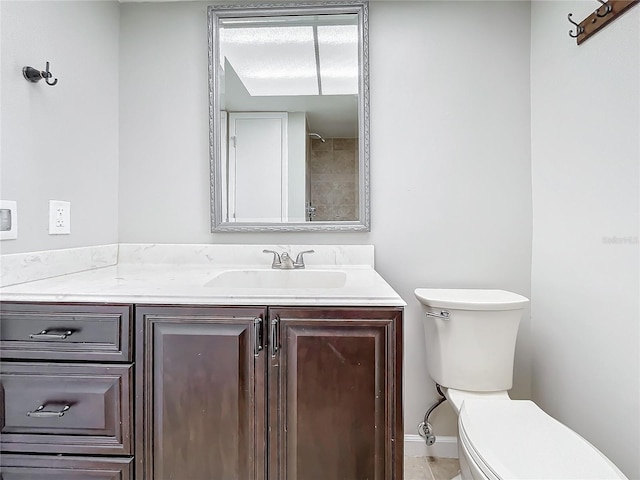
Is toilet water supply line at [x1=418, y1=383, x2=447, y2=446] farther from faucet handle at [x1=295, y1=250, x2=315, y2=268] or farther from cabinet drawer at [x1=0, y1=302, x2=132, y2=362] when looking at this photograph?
cabinet drawer at [x1=0, y1=302, x2=132, y2=362]

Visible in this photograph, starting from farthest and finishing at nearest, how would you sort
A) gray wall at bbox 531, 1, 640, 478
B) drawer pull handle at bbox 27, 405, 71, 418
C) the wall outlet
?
1. the wall outlet
2. gray wall at bbox 531, 1, 640, 478
3. drawer pull handle at bbox 27, 405, 71, 418

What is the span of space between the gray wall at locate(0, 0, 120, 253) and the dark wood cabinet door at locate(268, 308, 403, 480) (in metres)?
0.99

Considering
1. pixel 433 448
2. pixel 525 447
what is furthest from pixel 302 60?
pixel 433 448

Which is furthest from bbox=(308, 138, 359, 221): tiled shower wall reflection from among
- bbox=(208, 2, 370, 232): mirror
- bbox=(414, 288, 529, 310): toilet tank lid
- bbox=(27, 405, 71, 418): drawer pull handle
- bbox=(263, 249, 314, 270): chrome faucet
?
bbox=(27, 405, 71, 418): drawer pull handle

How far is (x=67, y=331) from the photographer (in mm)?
1042

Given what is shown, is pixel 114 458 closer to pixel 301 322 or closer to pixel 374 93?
pixel 301 322

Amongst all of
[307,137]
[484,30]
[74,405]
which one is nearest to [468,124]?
[484,30]

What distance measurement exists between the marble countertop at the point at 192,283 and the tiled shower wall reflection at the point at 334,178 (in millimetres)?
183

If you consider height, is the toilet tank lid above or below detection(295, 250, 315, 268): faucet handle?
below

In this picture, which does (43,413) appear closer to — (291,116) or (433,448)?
(291,116)

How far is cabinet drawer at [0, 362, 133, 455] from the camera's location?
1031 mm

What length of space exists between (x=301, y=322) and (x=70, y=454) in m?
0.79

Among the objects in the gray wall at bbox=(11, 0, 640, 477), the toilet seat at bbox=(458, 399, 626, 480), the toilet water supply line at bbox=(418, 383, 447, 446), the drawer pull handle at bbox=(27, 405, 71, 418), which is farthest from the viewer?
the toilet water supply line at bbox=(418, 383, 447, 446)

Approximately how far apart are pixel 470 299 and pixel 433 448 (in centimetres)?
78
